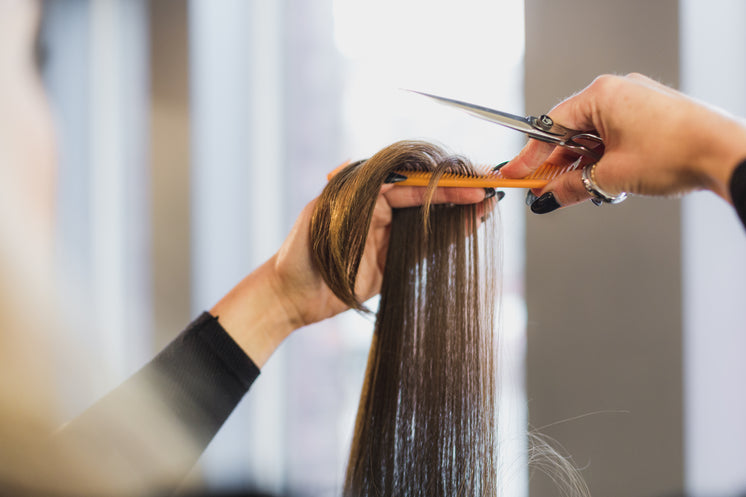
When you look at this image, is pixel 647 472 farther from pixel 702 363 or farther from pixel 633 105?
pixel 633 105

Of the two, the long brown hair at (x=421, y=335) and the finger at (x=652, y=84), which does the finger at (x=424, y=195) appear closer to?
the long brown hair at (x=421, y=335)

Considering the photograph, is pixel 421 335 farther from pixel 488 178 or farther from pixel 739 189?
pixel 739 189

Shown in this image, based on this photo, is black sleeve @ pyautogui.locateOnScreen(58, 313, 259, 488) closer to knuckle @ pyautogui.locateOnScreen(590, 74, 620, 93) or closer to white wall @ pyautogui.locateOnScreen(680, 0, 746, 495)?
knuckle @ pyautogui.locateOnScreen(590, 74, 620, 93)

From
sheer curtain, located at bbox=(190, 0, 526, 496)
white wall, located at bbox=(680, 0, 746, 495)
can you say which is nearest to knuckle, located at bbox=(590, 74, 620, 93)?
white wall, located at bbox=(680, 0, 746, 495)

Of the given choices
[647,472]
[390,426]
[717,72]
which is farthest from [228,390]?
[717,72]

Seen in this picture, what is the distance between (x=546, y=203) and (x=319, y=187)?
3.55 ft

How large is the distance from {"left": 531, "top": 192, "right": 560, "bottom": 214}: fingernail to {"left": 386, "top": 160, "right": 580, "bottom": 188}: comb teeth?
0.05 feet

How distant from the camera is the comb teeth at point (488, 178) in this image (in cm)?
57

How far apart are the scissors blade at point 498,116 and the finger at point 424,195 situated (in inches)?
3.6

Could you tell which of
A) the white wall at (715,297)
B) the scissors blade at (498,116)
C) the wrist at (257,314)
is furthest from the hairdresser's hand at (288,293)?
the white wall at (715,297)

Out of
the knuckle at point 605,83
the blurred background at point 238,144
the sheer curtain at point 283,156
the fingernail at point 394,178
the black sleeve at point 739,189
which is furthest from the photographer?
the sheer curtain at point 283,156

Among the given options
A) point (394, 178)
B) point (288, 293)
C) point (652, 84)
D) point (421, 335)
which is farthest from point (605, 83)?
point (288, 293)

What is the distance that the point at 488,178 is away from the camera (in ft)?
1.90

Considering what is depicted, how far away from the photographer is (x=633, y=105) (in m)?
0.47
